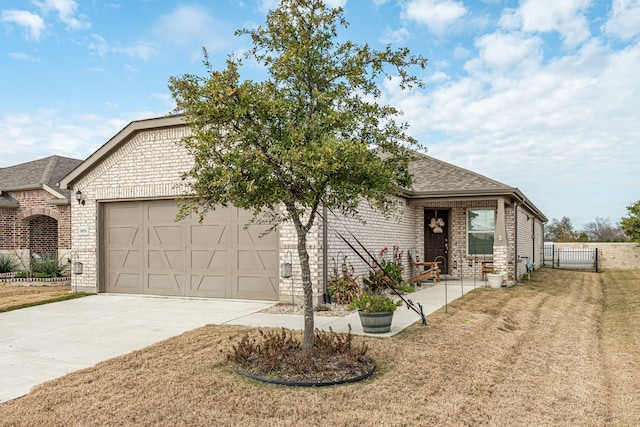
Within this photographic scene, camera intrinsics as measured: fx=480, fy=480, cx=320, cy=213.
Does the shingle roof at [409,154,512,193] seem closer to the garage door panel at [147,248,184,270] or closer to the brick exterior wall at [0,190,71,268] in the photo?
the garage door panel at [147,248,184,270]

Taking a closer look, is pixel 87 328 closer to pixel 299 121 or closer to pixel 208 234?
pixel 208 234

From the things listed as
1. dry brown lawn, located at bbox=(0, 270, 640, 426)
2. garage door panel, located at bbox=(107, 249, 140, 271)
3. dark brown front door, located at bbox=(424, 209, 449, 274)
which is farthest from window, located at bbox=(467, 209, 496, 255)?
garage door panel, located at bbox=(107, 249, 140, 271)

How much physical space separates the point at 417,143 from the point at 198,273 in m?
7.46

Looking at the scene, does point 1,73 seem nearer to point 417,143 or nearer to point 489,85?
point 417,143

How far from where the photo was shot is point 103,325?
8.45m

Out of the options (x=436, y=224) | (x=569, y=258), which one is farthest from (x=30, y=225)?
(x=569, y=258)

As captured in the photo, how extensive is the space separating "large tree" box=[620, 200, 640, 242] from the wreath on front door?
51.0 ft

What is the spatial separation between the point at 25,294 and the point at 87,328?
5927mm

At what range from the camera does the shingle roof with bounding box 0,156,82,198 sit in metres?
17.9

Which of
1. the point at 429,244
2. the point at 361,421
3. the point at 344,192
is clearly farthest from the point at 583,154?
the point at 361,421

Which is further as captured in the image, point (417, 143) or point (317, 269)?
point (317, 269)

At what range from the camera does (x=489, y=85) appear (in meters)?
12.7

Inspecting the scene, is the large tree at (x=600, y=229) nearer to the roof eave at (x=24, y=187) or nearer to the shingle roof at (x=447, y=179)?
the shingle roof at (x=447, y=179)

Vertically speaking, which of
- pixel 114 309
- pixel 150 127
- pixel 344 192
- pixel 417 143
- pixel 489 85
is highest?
pixel 489 85
